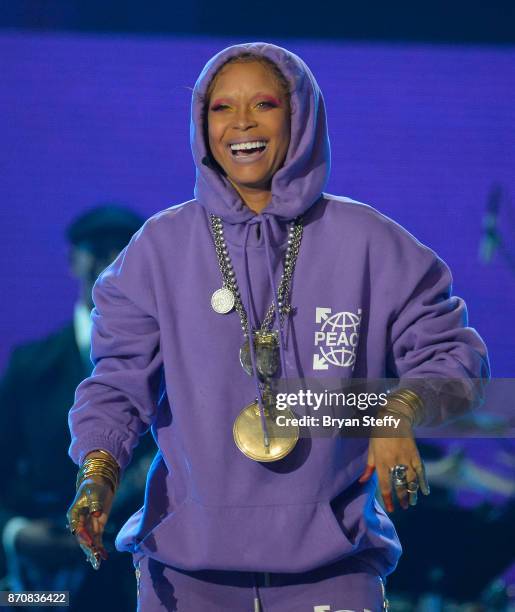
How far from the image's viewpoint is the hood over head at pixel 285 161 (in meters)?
1.96

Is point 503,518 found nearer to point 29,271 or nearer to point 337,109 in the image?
point 337,109

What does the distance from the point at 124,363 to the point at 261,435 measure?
314mm

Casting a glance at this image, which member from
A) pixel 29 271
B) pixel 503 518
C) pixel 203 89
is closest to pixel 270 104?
pixel 203 89

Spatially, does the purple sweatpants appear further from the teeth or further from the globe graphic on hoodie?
the teeth

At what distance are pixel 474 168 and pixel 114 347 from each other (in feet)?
5.82

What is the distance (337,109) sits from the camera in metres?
3.36

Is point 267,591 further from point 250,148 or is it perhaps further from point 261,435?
point 250,148

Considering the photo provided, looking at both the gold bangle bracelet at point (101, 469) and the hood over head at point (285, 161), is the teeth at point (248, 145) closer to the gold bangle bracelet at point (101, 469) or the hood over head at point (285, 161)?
the hood over head at point (285, 161)

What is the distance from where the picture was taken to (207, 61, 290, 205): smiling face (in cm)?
196

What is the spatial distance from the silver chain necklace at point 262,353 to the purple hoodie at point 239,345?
15 mm

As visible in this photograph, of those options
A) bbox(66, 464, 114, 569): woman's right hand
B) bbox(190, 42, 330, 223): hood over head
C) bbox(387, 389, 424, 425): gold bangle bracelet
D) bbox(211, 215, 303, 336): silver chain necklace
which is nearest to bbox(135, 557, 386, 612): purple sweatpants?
bbox(66, 464, 114, 569): woman's right hand

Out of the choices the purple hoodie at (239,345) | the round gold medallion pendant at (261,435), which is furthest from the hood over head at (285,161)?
the round gold medallion pendant at (261,435)

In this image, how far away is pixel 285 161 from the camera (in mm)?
2002

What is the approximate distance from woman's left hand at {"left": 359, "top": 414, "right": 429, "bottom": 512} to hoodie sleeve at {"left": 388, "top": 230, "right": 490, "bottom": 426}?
0.38 feet
